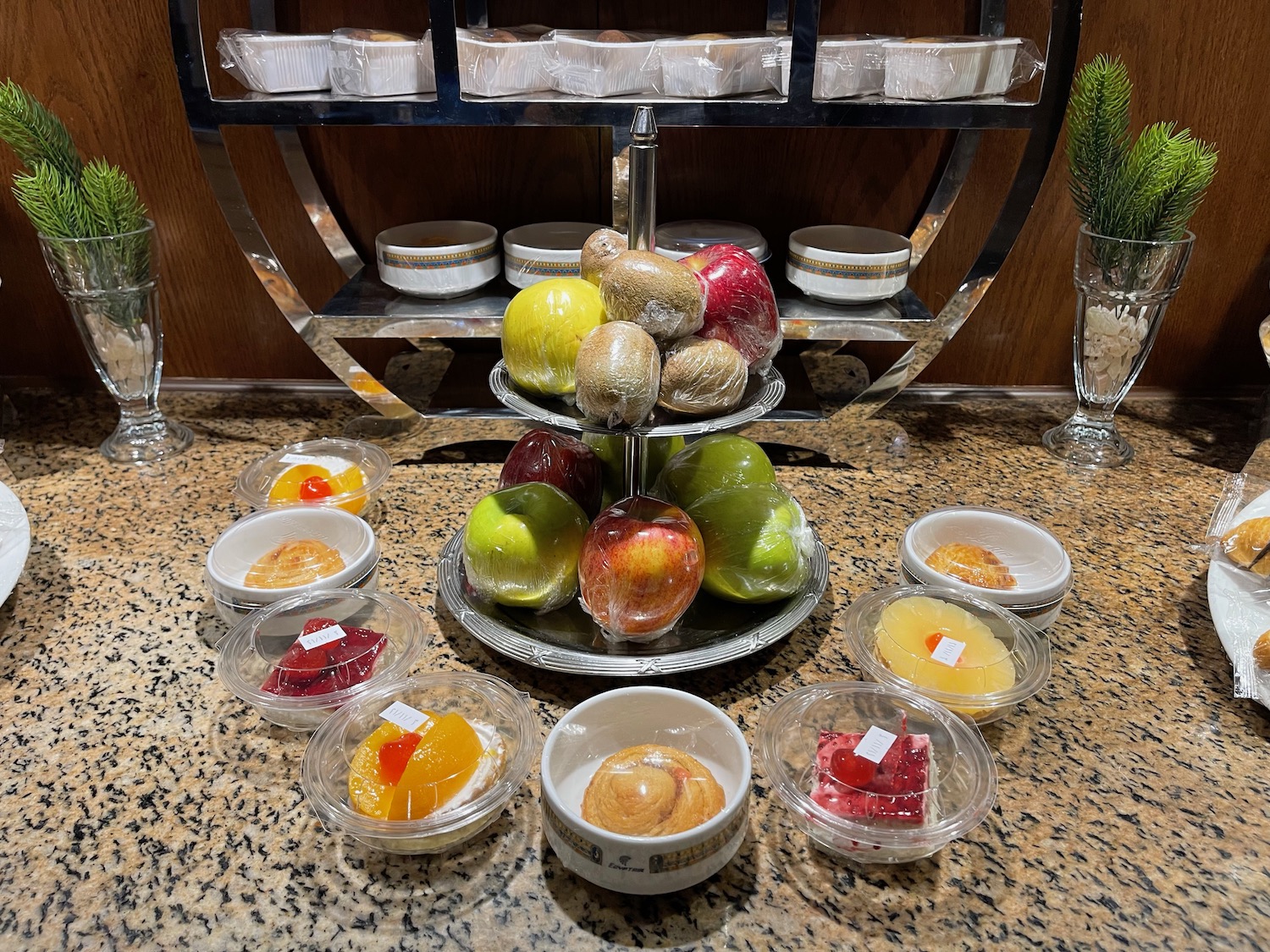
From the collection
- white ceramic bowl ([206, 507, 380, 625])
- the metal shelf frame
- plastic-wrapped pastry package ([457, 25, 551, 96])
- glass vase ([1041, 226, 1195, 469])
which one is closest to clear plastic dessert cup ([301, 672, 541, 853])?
white ceramic bowl ([206, 507, 380, 625])

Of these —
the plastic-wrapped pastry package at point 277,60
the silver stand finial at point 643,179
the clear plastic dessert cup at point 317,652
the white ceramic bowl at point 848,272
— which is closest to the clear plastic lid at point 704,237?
the white ceramic bowl at point 848,272

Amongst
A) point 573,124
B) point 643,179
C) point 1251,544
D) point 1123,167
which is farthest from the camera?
point 1123,167

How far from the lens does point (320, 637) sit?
723 mm

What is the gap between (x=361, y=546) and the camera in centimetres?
86

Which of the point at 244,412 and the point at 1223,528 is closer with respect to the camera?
the point at 1223,528

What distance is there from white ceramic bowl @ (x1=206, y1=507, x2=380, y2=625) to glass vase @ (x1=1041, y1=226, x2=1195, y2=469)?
876mm

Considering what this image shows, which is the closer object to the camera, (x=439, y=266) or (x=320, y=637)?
(x=320, y=637)

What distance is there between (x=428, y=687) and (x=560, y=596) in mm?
131

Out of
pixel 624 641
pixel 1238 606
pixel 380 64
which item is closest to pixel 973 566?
pixel 1238 606

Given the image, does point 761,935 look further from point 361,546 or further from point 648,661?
point 361,546

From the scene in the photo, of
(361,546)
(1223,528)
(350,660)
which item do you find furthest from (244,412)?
(1223,528)

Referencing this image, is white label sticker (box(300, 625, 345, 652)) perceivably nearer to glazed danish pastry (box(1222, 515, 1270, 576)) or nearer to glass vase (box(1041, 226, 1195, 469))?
glazed danish pastry (box(1222, 515, 1270, 576))

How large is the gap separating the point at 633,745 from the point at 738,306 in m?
0.34

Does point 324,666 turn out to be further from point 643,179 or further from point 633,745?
point 643,179
